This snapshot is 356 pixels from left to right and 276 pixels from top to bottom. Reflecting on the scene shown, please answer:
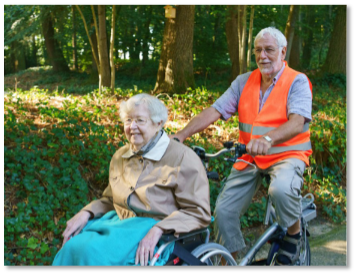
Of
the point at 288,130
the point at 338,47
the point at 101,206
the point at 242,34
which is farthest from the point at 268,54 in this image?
the point at 338,47

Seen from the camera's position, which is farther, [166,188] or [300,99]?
[300,99]

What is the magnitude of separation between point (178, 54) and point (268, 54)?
6.15m

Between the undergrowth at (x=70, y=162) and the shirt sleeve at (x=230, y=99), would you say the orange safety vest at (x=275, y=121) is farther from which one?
the undergrowth at (x=70, y=162)

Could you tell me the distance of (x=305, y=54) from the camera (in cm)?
2462

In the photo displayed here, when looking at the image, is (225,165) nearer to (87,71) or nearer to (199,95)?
(199,95)

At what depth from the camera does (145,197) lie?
100 inches

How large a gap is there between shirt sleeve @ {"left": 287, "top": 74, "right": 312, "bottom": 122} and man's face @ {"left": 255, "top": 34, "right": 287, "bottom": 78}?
8.2 inches

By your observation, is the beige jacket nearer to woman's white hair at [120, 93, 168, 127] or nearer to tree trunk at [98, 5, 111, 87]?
woman's white hair at [120, 93, 168, 127]

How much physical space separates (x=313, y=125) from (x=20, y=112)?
5.13m

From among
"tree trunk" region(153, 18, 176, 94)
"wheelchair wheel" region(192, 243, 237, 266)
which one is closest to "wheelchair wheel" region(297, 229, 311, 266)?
"wheelchair wheel" region(192, 243, 237, 266)

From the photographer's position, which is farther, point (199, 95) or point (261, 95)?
point (199, 95)

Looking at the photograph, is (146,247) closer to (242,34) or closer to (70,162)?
(70,162)

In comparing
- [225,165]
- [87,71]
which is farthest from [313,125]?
[87,71]

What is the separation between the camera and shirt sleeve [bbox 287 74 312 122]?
10.1 feet
